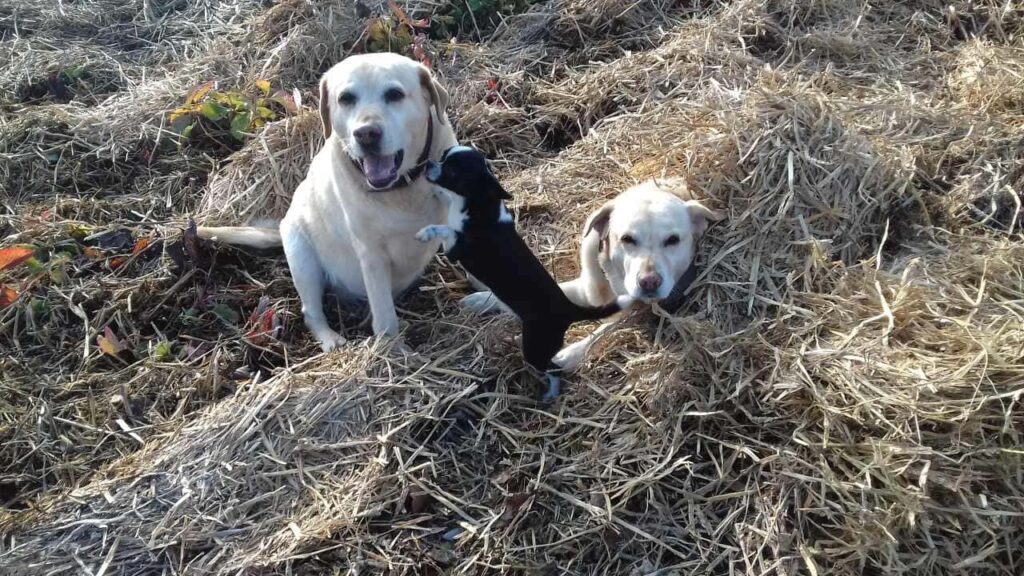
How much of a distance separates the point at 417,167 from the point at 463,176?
40cm

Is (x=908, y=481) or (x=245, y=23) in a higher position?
(x=245, y=23)

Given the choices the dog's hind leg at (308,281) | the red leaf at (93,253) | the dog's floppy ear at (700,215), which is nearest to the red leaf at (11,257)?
the red leaf at (93,253)

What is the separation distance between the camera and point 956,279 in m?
3.11

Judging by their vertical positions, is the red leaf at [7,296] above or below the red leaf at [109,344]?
above

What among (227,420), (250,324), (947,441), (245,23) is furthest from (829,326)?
(245,23)

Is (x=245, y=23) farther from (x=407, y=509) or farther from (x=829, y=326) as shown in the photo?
(x=829, y=326)

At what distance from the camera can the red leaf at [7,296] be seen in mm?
3900

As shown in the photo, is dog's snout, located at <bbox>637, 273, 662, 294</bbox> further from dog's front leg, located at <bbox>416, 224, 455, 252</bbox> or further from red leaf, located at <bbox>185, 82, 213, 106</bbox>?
A: red leaf, located at <bbox>185, 82, 213, 106</bbox>

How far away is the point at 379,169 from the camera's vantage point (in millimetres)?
3170

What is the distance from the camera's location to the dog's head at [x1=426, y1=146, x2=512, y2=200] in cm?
302

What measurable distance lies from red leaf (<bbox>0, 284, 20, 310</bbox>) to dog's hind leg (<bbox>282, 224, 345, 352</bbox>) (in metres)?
1.39

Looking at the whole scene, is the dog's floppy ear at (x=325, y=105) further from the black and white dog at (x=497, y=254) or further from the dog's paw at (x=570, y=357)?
the dog's paw at (x=570, y=357)

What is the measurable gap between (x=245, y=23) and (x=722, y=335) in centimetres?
456

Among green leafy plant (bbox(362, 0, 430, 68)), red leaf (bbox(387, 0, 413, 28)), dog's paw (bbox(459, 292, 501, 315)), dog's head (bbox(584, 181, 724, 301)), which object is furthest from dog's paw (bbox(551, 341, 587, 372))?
red leaf (bbox(387, 0, 413, 28))
